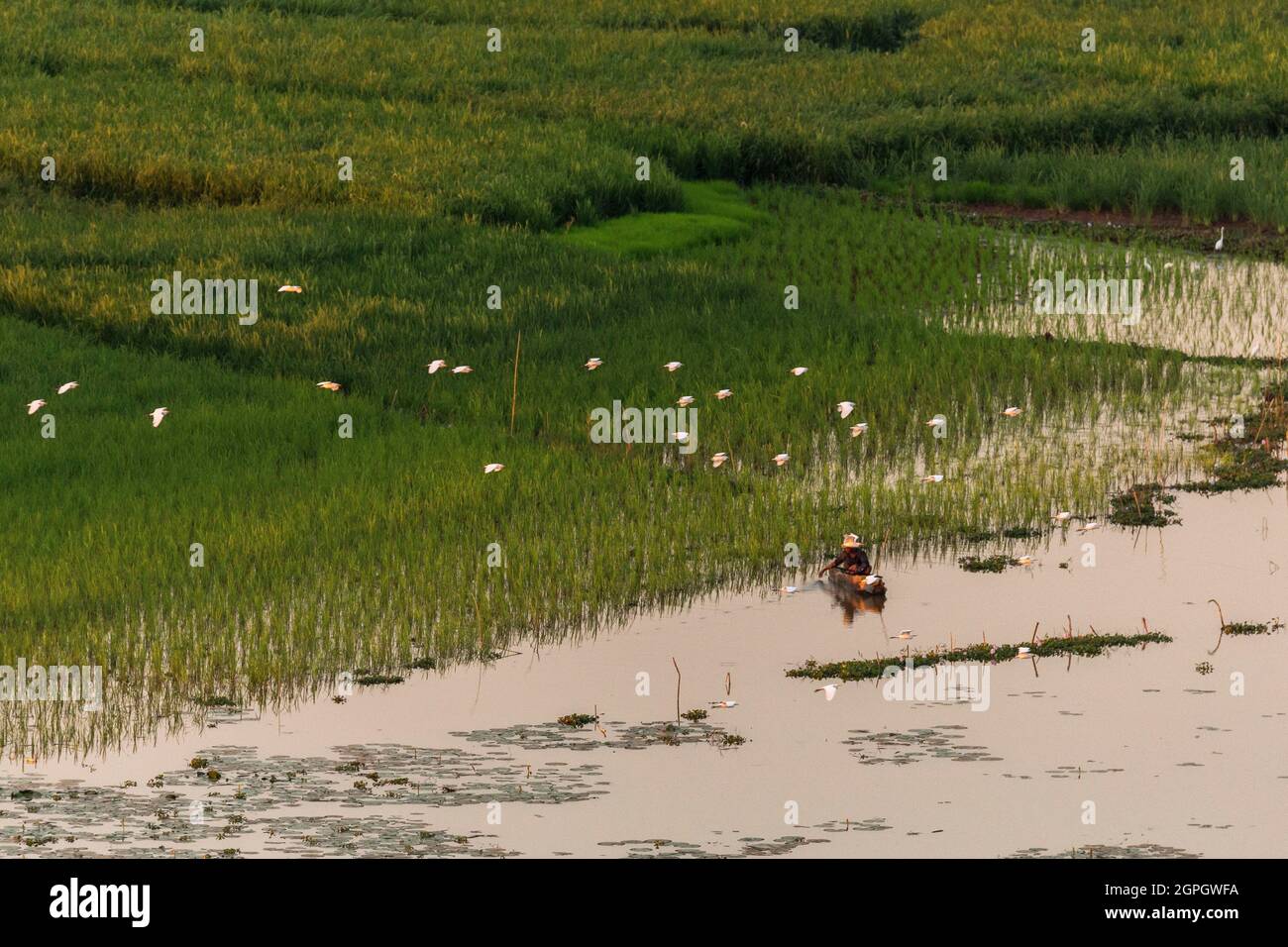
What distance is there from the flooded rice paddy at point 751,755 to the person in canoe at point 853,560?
0.16m

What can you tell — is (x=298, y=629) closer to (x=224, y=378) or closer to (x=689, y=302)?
(x=224, y=378)

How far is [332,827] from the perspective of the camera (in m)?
7.74

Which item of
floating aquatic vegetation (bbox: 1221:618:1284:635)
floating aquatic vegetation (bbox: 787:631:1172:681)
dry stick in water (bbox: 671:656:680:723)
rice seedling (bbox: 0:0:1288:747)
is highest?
rice seedling (bbox: 0:0:1288:747)

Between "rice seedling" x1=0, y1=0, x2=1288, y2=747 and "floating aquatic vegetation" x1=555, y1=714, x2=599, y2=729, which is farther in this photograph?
"rice seedling" x1=0, y1=0, x2=1288, y2=747

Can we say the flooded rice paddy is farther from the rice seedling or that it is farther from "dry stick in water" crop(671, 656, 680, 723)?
the rice seedling

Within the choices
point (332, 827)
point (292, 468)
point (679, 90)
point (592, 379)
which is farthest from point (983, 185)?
point (332, 827)

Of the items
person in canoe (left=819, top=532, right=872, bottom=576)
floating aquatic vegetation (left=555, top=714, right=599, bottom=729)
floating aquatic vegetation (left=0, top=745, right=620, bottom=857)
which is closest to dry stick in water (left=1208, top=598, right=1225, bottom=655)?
person in canoe (left=819, top=532, right=872, bottom=576)

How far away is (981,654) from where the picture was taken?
9961mm

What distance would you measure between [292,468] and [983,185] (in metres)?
12.6

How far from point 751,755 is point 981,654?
180cm

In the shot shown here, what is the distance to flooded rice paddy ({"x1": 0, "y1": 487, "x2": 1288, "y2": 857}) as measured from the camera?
7.69 m

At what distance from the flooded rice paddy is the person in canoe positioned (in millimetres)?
164

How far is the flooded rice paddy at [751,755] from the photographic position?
25.2ft

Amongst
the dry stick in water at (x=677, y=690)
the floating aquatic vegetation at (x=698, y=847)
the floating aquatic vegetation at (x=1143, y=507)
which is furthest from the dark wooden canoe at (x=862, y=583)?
the floating aquatic vegetation at (x=698, y=847)
